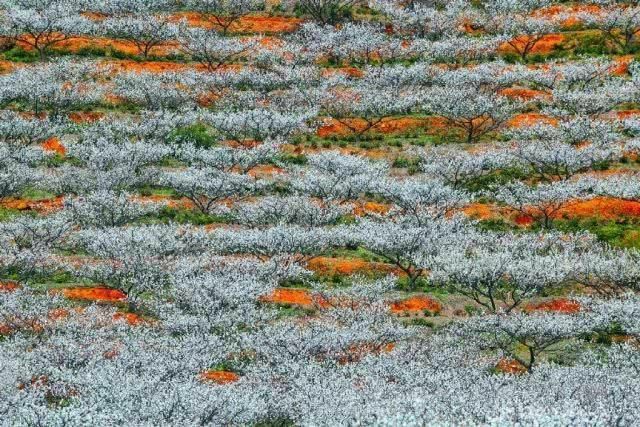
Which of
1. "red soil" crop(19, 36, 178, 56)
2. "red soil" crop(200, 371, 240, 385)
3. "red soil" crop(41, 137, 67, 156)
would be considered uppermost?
"red soil" crop(19, 36, 178, 56)

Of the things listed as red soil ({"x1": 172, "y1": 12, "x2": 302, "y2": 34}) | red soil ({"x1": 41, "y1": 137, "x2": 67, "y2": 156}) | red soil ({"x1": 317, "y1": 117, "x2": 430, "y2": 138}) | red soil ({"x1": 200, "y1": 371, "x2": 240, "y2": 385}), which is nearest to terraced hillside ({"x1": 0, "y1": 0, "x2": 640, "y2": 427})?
red soil ({"x1": 200, "y1": 371, "x2": 240, "y2": 385})

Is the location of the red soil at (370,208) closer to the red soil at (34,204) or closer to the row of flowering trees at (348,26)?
the red soil at (34,204)

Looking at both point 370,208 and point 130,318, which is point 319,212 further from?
point 130,318

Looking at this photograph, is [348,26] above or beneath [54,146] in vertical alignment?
above

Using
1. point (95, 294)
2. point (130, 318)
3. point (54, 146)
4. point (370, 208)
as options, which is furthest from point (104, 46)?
point (130, 318)

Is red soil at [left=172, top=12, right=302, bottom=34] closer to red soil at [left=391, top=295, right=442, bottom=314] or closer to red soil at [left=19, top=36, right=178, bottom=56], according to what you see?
red soil at [left=19, top=36, right=178, bottom=56]

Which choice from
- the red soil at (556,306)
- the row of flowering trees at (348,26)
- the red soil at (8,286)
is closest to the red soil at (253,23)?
the row of flowering trees at (348,26)

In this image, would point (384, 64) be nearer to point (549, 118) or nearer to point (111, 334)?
point (549, 118)
